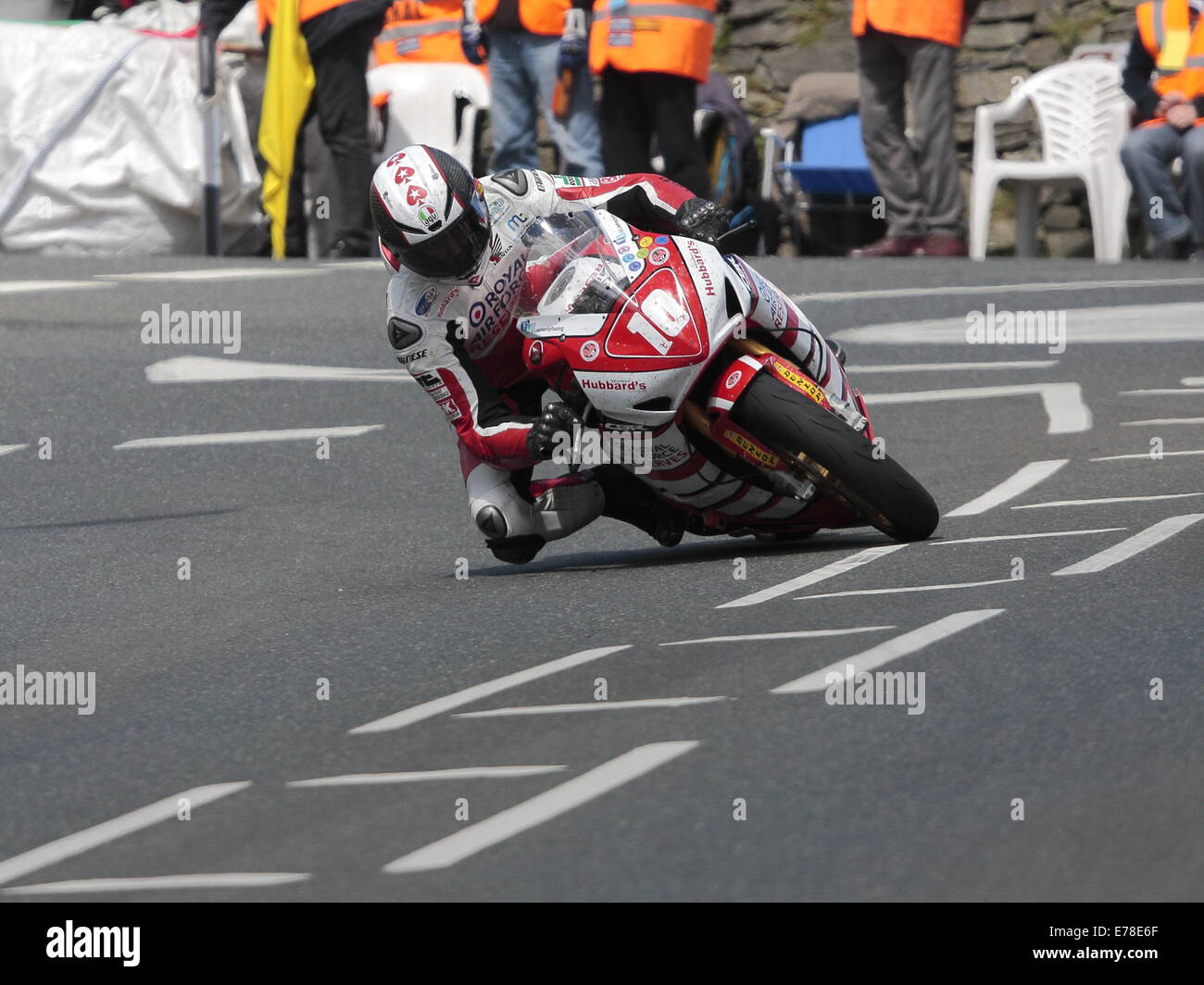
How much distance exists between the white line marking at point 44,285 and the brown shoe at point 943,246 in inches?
190

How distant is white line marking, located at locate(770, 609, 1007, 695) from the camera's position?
4.82 metres

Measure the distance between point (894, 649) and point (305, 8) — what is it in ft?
28.6

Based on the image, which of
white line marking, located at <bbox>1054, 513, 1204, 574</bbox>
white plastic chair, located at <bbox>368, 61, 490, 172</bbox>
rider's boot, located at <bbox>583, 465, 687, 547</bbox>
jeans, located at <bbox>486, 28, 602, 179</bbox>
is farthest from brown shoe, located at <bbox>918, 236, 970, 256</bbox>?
rider's boot, located at <bbox>583, 465, 687, 547</bbox>

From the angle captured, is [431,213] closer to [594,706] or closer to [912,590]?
[912,590]

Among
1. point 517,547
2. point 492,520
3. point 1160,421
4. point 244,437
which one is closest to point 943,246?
point 1160,421

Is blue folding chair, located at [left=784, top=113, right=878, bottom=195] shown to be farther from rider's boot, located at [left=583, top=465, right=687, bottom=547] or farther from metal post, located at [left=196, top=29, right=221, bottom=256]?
rider's boot, located at [left=583, top=465, right=687, bottom=547]

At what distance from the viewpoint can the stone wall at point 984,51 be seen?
56.2 ft

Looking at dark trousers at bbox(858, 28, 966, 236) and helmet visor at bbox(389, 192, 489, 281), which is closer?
helmet visor at bbox(389, 192, 489, 281)

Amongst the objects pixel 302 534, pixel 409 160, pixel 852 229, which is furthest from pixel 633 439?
pixel 852 229

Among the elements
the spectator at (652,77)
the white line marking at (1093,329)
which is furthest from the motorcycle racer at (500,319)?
the spectator at (652,77)

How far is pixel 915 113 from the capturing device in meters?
12.8

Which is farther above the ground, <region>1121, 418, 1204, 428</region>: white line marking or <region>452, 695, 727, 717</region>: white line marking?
<region>452, 695, 727, 717</region>: white line marking

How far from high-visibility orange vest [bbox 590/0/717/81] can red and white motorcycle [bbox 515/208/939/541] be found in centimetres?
631

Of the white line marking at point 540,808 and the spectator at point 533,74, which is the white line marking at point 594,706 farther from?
the spectator at point 533,74
